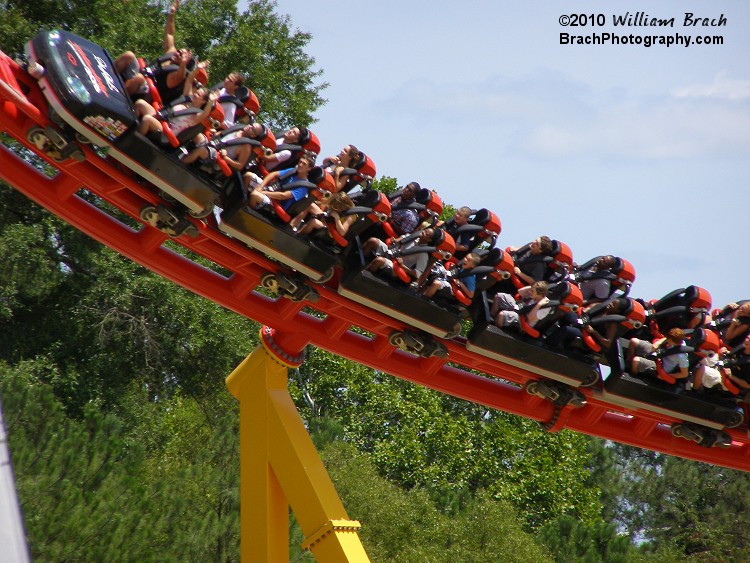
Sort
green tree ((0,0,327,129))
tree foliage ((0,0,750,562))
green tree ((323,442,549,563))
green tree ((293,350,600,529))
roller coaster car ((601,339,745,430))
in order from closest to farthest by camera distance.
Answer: roller coaster car ((601,339,745,430)) < tree foliage ((0,0,750,562)) < green tree ((323,442,549,563)) < green tree ((0,0,327,129)) < green tree ((293,350,600,529))

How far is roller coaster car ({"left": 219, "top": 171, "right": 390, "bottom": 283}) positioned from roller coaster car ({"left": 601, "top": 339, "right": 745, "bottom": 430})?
217cm

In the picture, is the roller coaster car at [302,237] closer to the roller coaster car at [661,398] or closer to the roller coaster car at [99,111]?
the roller coaster car at [99,111]

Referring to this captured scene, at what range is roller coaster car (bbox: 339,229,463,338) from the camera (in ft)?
23.6

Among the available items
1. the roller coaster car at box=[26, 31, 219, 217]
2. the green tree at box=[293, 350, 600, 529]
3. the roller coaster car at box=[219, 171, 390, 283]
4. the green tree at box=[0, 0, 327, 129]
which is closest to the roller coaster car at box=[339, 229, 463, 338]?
the roller coaster car at box=[219, 171, 390, 283]

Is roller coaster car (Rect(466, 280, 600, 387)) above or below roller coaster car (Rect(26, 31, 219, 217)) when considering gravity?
above

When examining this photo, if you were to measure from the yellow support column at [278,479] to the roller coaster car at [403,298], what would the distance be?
0.73m

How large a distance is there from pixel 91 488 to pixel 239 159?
17.6ft

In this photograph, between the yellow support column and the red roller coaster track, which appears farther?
the yellow support column

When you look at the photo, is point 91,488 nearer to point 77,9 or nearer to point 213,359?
point 213,359

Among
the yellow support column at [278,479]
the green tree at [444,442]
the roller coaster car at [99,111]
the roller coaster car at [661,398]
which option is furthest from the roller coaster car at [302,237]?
the green tree at [444,442]

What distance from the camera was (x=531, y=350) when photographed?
7.82 meters

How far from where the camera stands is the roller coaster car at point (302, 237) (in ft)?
22.1

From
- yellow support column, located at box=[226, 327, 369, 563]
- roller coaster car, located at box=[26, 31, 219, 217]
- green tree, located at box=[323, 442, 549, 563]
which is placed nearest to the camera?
roller coaster car, located at box=[26, 31, 219, 217]

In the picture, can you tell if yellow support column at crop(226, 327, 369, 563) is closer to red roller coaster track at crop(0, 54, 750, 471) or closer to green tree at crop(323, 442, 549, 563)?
red roller coaster track at crop(0, 54, 750, 471)
